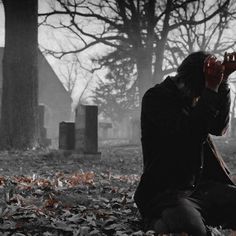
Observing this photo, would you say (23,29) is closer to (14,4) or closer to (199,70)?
(14,4)

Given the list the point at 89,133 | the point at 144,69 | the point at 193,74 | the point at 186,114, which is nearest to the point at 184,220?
the point at 186,114

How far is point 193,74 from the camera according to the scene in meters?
3.26

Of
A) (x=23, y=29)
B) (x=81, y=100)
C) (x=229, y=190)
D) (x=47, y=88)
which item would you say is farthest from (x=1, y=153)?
(x=81, y=100)

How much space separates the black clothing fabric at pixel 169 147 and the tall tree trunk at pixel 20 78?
844 cm

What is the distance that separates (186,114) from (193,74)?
293 mm

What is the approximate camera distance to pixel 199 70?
3252 millimetres

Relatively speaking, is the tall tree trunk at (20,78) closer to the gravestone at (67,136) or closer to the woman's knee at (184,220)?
the gravestone at (67,136)

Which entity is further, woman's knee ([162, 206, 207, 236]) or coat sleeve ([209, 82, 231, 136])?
coat sleeve ([209, 82, 231, 136])

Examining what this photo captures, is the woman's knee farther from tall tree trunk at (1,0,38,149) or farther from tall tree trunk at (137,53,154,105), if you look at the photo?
tall tree trunk at (137,53,154,105)

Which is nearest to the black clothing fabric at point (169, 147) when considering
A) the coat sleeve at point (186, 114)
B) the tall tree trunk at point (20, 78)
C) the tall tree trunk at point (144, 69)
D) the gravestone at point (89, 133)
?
the coat sleeve at point (186, 114)

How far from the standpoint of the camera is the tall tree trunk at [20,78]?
37.8ft

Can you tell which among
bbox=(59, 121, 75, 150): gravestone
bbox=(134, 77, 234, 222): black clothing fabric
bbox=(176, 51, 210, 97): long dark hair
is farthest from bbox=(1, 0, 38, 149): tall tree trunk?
bbox=(176, 51, 210, 97): long dark hair

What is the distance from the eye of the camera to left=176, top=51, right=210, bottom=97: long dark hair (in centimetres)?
325

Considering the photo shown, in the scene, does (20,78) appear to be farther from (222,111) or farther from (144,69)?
(144,69)
